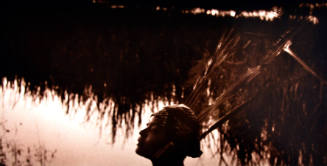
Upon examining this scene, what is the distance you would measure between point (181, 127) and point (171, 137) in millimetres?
56

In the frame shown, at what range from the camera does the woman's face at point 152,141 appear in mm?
875

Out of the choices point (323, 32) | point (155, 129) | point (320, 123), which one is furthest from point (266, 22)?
point (155, 129)

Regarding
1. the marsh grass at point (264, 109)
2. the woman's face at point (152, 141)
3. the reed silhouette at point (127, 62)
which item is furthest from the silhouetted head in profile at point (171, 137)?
the reed silhouette at point (127, 62)

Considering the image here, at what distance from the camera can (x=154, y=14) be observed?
8.58 ft

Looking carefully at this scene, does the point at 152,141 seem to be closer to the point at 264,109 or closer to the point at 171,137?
the point at 171,137

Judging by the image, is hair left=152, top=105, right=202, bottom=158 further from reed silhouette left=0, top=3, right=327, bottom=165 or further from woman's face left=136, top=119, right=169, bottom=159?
reed silhouette left=0, top=3, right=327, bottom=165

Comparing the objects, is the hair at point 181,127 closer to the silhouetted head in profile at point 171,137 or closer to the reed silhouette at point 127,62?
the silhouetted head in profile at point 171,137

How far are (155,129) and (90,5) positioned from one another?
233 cm

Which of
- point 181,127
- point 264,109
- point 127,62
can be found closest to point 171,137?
point 181,127

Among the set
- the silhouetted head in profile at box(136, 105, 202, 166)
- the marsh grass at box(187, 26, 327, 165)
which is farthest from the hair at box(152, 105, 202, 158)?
the marsh grass at box(187, 26, 327, 165)

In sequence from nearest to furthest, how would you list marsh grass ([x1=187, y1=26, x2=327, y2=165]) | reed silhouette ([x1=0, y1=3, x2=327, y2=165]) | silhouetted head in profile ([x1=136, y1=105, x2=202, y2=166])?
silhouetted head in profile ([x1=136, y1=105, x2=202, y2=166]) < marsh grass ([x1=187, y1=26, x2=327, y2=165]) < reed silhouette ([x1=0, y1=3, x2=327, y2=165])

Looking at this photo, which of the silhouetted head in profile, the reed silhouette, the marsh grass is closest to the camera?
the silhouetted head in profile

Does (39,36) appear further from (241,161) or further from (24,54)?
(241,161)

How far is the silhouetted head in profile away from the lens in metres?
0.87
